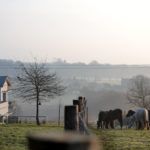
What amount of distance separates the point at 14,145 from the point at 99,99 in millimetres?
137843

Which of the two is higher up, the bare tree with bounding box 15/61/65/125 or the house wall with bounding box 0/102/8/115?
the bare tree with bounding box 15/61/65/125

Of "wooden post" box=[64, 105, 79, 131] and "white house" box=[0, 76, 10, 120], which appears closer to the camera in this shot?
"wooden post" box=[64, 105, 79, 131]

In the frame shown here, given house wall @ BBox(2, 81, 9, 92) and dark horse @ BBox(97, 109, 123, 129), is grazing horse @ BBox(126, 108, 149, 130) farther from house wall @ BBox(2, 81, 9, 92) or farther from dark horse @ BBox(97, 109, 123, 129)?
house wall @ BBox(2, 81, 9, 92)

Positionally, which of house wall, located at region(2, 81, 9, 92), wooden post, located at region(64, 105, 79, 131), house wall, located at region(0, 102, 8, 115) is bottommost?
house wall, located at region(0, 102, 8, 115)

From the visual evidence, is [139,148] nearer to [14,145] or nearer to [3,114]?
[14,145]

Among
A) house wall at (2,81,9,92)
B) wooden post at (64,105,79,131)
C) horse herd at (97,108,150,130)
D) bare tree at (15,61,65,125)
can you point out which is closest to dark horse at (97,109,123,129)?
horse herd at (97,108,150,130)

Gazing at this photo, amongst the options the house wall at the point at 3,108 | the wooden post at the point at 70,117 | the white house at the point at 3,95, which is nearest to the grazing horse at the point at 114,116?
the white house at the point at 3,95

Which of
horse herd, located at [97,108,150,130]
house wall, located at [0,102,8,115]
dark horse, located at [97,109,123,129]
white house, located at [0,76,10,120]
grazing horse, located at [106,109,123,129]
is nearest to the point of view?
horse herd, located at [97,108,150,130]

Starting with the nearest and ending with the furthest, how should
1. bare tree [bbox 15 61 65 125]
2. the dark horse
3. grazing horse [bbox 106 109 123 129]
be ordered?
the dark horse → grazing horse [bbox 106 109 123 129] → bare tree [bbox 15 61 65 125]

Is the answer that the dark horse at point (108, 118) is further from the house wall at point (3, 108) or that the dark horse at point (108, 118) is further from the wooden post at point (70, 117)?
the wooden post at point (70, 117)

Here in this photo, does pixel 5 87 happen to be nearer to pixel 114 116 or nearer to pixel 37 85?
pixel 37 85

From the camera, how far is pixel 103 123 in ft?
125

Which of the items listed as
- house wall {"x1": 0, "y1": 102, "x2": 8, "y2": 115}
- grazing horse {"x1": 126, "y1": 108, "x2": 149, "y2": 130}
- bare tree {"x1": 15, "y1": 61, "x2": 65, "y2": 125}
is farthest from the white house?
grazing horse {"x1": 126, "y1": 108, "x2": 149, "y2": 130}

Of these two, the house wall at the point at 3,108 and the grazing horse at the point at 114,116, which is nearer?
the grazing horse at the point at 114,116
